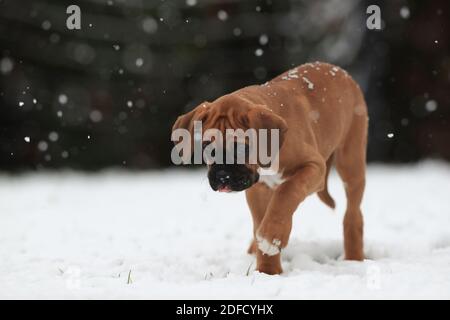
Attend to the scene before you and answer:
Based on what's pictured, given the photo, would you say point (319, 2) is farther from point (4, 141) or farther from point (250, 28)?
point (4, 141)

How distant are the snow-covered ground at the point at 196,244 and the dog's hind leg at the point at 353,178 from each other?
0.60ft

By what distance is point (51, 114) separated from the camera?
14.2 meters

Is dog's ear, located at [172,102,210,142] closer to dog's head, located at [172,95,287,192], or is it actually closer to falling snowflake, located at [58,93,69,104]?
dog's head, located at [172,95,287,192]

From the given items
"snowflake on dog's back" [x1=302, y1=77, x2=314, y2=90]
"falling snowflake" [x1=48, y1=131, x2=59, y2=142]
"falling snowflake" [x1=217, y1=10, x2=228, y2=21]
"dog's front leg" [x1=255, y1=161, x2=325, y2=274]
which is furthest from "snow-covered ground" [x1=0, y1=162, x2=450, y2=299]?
"falling snowflake" [x1=217, y1=10, x2=228, y2=21]

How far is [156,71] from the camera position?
48.1 ft

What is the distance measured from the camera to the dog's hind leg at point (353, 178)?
4863 mm

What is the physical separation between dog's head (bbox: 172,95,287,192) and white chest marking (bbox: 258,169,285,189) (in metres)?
0.18

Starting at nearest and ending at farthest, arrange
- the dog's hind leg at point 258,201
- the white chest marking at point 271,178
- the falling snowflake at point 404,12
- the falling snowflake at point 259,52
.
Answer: the white chest marking at point 271,178 < the dog's hind leg at point 258,201 < the falling snowflake at point 404,12 < the falling snowflake at point 259,52

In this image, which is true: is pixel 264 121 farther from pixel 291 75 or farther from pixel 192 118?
pixel 291 75

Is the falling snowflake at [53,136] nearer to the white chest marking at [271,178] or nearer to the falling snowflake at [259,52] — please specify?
the falling snowflake at [259,52]

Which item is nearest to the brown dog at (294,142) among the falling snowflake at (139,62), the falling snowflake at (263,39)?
the falling snowflake at (263,39)

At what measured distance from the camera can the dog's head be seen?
354cm
